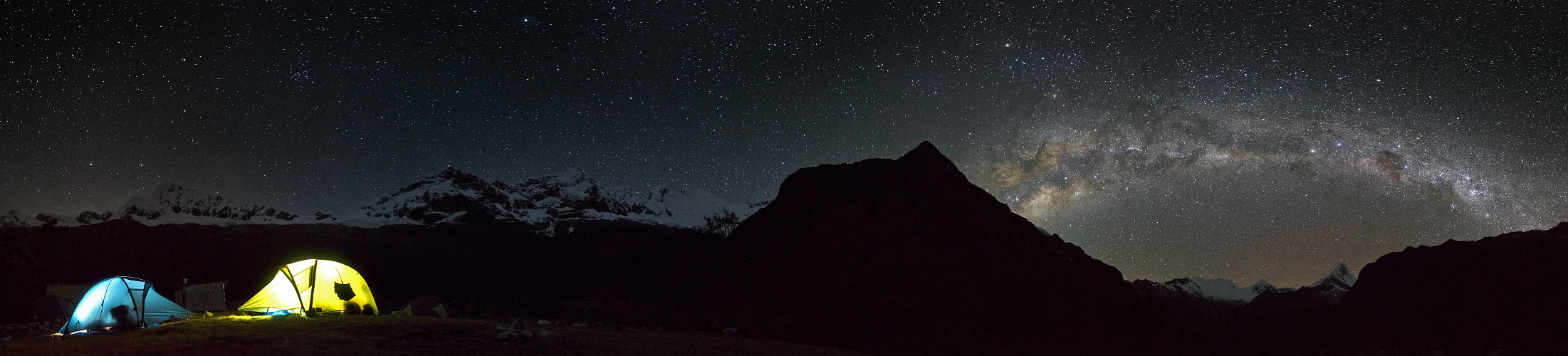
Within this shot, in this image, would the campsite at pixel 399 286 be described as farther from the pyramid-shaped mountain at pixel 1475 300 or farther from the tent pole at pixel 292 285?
the pyramid-shaped mountain at pixel 1475 300

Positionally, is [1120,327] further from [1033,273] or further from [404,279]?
[404,279]

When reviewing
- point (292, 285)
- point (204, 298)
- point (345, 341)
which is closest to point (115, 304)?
point (292, 285)

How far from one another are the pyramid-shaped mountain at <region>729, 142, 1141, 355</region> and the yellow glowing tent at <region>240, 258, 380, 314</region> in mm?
18950

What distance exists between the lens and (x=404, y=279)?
10494 centimetres

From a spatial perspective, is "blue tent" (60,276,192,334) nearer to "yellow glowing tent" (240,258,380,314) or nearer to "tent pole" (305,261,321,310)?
"yellow glowing tent" (240,258,380,314)

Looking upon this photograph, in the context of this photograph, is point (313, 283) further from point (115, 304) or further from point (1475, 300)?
point (1475, 300)

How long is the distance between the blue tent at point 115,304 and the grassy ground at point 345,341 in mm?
1052

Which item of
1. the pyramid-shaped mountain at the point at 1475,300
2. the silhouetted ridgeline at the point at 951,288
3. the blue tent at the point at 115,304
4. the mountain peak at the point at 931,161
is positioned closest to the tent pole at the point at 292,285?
the blue tent at the point at 115,304

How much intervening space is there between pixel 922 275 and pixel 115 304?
35.3 meters

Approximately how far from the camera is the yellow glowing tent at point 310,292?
86.8 feet

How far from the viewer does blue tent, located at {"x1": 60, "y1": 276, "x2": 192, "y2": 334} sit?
21766 millimetres

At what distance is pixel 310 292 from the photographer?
2692cm

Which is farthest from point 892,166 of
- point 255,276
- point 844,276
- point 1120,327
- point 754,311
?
A: point 255,276

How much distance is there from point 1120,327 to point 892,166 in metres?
17.2
